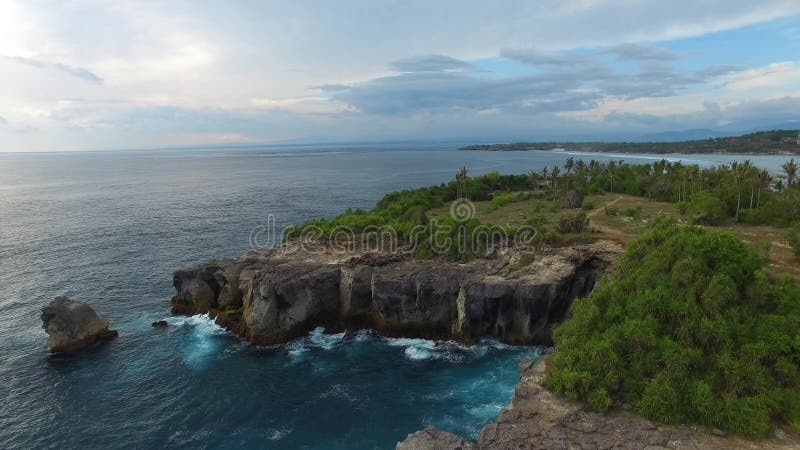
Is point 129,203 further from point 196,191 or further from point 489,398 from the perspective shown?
point 489,398

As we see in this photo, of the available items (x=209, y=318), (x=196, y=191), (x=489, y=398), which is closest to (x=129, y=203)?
(x=196, y=191)

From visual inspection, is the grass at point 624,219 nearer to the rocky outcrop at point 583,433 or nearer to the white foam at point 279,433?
the rocky outcrop at point 583,433

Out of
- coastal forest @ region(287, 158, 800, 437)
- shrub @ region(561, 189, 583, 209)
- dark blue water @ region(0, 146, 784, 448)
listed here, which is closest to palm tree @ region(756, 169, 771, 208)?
coastal forest @ region(287, 158, 800, 437)

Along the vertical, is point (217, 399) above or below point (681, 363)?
below

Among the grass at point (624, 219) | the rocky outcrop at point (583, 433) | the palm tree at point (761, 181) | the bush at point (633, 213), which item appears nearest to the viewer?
the rocky outcrop at point (583, 433)
